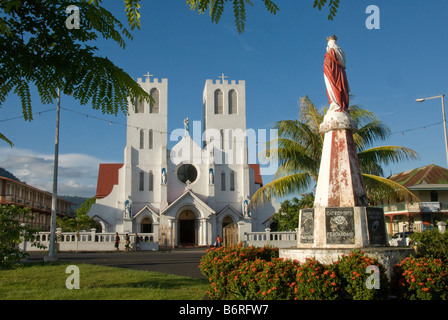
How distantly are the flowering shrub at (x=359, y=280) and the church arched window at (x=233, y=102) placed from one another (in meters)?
32.8

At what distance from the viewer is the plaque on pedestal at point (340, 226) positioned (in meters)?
8.03

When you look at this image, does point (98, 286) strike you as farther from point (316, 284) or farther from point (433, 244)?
point (433, 244)

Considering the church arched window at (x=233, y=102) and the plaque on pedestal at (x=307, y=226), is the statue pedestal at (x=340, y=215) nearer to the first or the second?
the plaque on pedestal at (x=307, y=226)

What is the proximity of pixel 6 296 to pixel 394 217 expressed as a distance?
117 feet

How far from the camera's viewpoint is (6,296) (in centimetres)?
834

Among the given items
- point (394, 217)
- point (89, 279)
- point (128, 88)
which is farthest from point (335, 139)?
point (394, 217)

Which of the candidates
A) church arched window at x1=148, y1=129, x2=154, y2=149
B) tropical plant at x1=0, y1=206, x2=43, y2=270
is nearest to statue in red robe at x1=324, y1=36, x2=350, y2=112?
tropical plant at x1=0, y1=206, x2=43, y2=270

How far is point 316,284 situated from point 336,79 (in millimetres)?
4907

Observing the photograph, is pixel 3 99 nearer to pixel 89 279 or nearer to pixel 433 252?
pixel 89 279

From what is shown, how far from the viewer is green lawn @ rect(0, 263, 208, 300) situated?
8.31m

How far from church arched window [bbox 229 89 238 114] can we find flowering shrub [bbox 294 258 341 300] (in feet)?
108

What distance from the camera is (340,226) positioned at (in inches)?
319

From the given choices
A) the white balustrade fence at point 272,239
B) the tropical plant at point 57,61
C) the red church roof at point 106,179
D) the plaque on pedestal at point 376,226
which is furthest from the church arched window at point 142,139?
the tropical plant at point 57,61
